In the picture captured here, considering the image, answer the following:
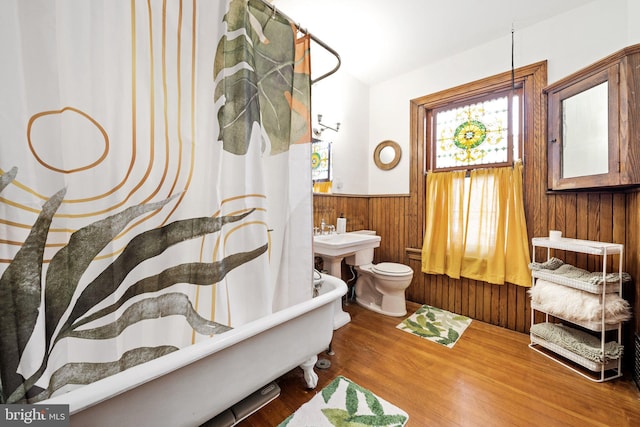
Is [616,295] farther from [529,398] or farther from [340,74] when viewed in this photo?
[340,74]

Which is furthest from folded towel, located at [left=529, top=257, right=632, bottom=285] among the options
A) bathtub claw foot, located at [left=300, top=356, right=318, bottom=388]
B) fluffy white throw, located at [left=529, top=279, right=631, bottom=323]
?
bathtub claw foot, located at [left=300, top=356, right=318, bottom=388]

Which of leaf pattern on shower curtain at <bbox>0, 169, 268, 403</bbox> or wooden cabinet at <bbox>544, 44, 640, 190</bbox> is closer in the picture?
leaf pattern on shower curtain at <bbox>0, 169, 268, 403</bbox>

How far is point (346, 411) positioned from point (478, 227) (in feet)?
6.47

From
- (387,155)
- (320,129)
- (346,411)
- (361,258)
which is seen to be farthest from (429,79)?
(346,411)

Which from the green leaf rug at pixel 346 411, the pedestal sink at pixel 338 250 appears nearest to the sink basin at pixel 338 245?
the pedestal sink at pixel 338 250

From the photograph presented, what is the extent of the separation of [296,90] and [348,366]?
1832 millimetres

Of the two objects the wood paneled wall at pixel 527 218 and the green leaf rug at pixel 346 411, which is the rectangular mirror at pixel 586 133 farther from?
the green leaf rug at pixel 346 411

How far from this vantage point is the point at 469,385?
Answer: 1.48m

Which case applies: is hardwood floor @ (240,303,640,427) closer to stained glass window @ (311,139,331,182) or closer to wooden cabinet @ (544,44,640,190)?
wooden cabinet @ (544,44,640,190)

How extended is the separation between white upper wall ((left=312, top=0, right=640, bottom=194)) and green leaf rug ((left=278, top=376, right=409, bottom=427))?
1.86m

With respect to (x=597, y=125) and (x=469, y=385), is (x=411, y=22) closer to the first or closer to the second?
(x=597, y=125)

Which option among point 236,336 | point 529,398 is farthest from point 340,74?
point 529,398

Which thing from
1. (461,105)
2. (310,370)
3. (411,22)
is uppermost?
(411,22)

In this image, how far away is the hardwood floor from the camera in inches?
49.5
